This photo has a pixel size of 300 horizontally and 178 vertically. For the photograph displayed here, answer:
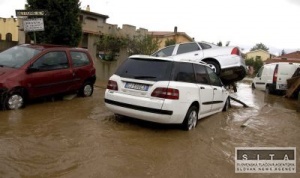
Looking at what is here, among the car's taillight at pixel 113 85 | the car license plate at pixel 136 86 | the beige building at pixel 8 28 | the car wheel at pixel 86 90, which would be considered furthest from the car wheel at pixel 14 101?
the beige building at pixel 8 28

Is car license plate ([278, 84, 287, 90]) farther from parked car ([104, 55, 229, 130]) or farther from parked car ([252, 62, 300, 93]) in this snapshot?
parked car ([104, 55, 229, 130])

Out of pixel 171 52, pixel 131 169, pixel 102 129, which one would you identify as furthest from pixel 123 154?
pixel 171 52

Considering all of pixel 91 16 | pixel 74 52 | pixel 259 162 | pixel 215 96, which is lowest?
pixel 259 162

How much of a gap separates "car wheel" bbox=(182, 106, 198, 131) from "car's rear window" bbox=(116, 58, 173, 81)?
99cm

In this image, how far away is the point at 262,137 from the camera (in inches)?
273

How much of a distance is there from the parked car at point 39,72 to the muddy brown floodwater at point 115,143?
1.39ft

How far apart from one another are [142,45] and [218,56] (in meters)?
7.33

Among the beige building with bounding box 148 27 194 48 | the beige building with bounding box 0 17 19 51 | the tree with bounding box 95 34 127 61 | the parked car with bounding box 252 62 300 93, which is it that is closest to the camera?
the parked car with bounding box 252 62 300 93

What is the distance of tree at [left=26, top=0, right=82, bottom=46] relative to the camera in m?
12.4

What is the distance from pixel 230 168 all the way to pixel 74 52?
6.30 meters

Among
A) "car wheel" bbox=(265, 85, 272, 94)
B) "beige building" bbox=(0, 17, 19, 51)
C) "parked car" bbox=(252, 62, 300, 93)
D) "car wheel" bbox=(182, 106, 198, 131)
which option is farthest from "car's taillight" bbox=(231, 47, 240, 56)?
"beige building" bbox=(0, 17, 19, 51)

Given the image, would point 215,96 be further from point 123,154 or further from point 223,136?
point 123,154

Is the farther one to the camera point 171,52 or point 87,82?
point 171,52

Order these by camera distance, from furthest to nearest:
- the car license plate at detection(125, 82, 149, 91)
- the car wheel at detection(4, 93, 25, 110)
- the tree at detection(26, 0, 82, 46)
→ the tree at detection(26, 0, 82, 46), the car wheel at detection(4, 93, 25, 110), the car license plate at detection(125, 82, 149, 91)
